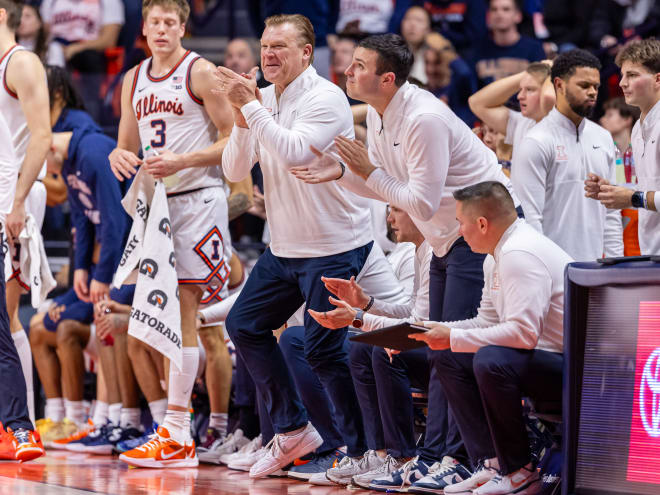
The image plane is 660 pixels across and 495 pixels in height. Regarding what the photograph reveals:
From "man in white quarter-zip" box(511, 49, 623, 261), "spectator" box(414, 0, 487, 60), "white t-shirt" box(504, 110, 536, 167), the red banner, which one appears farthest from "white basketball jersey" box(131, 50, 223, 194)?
"spectator" box(414, 0, 487, 60)

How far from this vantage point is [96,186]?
6.45 meters

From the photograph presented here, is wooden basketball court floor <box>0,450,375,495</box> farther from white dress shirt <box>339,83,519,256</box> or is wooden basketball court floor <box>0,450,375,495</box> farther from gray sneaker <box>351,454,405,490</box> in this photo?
white dress shirt <box>339,83,519,256</box>

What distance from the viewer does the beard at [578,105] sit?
18.3 ft

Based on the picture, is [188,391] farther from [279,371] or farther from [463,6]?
[463,6]

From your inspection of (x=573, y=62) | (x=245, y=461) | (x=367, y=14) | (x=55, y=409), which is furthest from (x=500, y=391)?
(x=367, y=14)

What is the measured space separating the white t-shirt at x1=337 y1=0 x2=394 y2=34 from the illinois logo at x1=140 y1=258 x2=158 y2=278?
15.2ft

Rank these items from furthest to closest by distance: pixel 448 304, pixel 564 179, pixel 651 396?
pixel 564 179 < pixel 448 304 < pixel 651 396

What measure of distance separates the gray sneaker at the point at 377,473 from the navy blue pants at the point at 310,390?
464mm

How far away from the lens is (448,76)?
27.5 feet

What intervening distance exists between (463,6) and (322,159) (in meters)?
5.09

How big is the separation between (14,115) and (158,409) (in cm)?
185

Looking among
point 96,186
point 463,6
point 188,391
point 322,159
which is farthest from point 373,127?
point 463,6

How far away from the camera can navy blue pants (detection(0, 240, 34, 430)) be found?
5.07m

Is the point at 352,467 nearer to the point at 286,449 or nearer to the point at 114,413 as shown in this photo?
the point at 286,449
